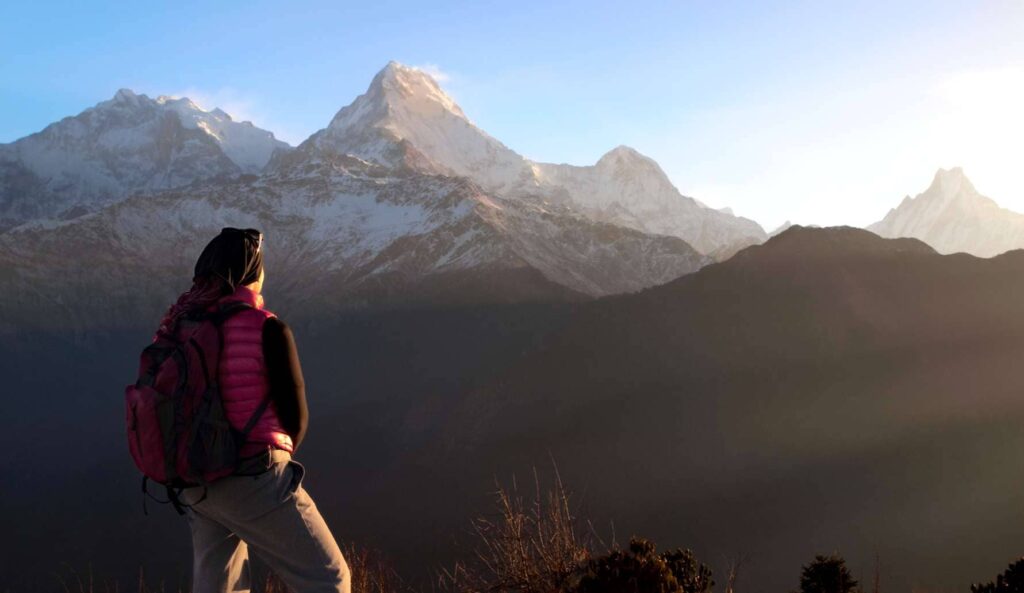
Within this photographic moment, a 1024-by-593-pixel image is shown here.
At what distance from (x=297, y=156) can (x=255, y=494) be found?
17798 centimetres

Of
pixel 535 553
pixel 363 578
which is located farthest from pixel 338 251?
pixel 535 553

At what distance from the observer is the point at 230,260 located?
2.97 m

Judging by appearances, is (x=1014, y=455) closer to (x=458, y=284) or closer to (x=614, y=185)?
(x=458, y=284)

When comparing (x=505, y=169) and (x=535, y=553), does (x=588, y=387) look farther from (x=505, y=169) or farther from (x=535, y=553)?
(x=505, y=169)

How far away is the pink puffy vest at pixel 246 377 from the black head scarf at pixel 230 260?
238mm

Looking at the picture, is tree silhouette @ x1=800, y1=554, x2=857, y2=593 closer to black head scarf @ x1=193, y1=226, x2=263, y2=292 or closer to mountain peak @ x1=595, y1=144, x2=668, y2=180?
black head scarf @ x1=193, y1=226, x2=263, y2=292

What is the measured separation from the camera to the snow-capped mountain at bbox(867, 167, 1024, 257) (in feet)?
386

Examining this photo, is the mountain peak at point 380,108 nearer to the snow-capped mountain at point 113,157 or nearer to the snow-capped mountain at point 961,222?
the snow-capped mountain at point 113,157

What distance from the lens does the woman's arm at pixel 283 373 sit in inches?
109

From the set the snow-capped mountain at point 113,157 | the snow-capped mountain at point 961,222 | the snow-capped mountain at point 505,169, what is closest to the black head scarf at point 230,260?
the snow-capped mountain at point 961,222

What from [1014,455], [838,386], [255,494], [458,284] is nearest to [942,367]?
[838,386]

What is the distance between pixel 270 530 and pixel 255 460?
0.92 ft

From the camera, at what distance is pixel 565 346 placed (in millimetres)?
49594

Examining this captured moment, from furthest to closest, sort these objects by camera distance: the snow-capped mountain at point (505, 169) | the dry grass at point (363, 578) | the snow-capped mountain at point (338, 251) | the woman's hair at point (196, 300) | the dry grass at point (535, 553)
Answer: the snow-capped mountain at point (505, 169) < the snow-capped mountain at point (338, 251) < the dry grass at point (363, 578) < the dry grass at point (535, 553) < the woman's hair at point (196, 300)
